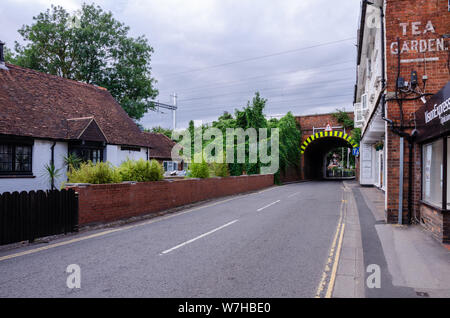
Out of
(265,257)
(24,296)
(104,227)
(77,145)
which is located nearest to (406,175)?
(265,257)

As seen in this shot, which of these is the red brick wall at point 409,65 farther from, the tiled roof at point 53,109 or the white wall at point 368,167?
the white wall at point 368,167

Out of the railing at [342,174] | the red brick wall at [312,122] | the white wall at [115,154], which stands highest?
the red brick wall at [312,122]

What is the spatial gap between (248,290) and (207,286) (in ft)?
2.00

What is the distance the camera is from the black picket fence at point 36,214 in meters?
7.22

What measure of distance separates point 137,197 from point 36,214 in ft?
13.2

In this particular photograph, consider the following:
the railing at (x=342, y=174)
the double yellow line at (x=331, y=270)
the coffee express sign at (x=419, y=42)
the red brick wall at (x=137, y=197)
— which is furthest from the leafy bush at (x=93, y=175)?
the railing at (x=342, y=174)

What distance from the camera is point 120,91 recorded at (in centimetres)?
3092

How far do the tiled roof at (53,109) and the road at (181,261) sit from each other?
377 inches

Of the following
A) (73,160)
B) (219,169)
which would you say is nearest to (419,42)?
(219,169)

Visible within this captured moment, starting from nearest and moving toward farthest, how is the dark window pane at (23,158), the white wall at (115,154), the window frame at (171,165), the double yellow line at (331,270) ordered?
the double yellow line at (331,270) → the dark window pane at (23,158) → the white wall at (115,154) → the window frame at (171,165)

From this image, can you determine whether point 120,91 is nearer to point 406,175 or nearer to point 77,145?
point 77,145

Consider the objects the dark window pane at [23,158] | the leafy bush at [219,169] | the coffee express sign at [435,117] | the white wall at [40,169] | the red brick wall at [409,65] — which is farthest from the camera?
the leafy bush at [219,169]

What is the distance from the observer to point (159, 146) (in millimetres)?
39188

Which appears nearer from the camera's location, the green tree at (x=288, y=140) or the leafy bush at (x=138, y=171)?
the leafy bush at (x=138, y=171)
